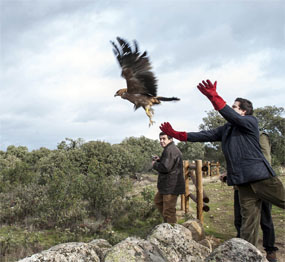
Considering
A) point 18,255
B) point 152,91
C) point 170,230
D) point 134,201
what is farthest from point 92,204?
point 152,91

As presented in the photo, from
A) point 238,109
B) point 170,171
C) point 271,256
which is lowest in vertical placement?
point 271,256

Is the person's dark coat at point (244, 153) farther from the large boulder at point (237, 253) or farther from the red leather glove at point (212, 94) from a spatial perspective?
the large boulder at point (237, 253)

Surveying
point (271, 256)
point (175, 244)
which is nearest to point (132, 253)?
point (175, 244)

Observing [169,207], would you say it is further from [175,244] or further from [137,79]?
[137,79]

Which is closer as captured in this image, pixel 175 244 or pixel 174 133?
pixel 175 244

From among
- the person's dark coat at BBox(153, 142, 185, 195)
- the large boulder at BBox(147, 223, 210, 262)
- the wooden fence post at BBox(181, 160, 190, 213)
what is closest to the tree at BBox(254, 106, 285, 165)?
the wooden fence post at BBox(181, 160, 190, 213)

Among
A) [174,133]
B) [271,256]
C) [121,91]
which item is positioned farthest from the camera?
[271,256]

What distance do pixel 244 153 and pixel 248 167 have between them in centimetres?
15

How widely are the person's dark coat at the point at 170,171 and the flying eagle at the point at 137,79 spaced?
5.22 ft

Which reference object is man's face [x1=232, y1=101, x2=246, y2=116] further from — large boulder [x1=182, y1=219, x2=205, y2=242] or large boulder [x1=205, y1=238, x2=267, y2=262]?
large boulder [x1=182, y1=219, x2=205, y2=242]

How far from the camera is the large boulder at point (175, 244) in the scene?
2641 mm

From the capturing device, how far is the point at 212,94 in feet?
8.66

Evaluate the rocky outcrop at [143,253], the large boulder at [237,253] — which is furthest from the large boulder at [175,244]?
the large boulder at [237,253]

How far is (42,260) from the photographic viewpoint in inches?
82.4
